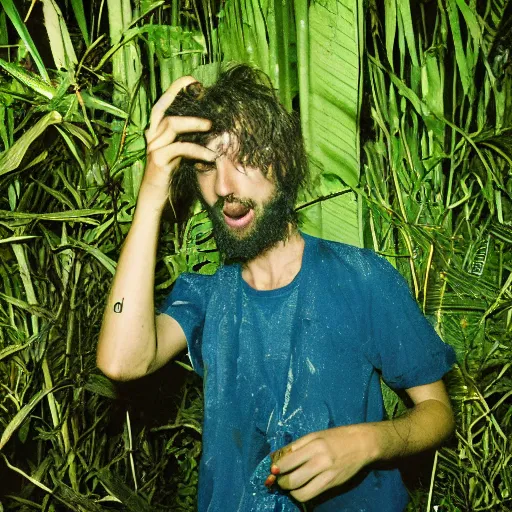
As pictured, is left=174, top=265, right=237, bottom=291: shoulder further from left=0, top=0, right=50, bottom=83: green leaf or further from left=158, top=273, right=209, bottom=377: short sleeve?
left=0, top=0, right=50, bottom=83: green leaf

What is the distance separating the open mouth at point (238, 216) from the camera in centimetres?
96

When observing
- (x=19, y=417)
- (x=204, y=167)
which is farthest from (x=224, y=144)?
(x=19, y=417)

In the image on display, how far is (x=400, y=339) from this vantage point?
3.14ft

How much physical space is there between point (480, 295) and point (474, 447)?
0.34 metres

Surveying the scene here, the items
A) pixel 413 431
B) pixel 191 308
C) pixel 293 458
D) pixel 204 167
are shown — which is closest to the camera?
pixel 293 458

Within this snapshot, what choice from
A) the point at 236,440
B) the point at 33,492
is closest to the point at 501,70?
the point at 236,440

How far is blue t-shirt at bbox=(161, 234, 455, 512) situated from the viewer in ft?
3.15

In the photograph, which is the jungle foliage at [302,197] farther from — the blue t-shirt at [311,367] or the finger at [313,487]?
the finger at [313,487]

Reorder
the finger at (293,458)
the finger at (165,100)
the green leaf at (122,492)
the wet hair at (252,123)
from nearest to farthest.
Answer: the finger at (293,458) < the finger at (165,100) < the wet hair at (252,123) < the green leaf at (122,492)

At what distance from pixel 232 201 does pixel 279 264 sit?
0.17 meters

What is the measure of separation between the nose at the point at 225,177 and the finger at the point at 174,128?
3.2 inches

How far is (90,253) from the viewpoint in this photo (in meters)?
1.07

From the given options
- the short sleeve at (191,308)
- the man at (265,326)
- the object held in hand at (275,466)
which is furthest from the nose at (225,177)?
the object held in hand at (275,466)

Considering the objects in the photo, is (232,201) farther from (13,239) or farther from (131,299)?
(13,239)
